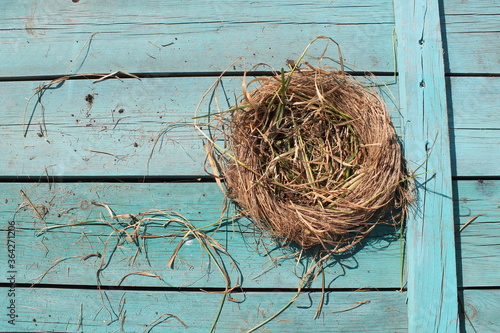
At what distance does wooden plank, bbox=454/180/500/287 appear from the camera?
1234 mm

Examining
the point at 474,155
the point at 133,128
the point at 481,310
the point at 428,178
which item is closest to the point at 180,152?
the point at 133,128

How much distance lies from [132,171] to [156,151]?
102 millimetres

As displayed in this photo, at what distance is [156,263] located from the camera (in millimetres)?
1247

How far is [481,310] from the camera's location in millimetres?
1232

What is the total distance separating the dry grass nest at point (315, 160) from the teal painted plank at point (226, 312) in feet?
0.64

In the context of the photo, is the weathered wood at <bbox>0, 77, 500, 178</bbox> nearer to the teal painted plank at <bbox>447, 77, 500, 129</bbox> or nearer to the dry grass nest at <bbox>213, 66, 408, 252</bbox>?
the teal painted plank at <bbox>447, 77, 500, 129</bbox>

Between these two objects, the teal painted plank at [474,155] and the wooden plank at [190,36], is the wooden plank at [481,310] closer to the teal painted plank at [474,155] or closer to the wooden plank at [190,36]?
the teal painted plank at [474,155]

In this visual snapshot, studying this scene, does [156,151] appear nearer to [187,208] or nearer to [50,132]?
[187,208]

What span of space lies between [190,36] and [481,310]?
130 cm

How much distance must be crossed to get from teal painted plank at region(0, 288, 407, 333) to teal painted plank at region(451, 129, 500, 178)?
0.46m

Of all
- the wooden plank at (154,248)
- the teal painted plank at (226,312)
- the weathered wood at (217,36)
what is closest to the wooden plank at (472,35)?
the weathered wood at (217,36)

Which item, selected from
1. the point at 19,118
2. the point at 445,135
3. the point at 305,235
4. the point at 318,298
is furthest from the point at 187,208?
the point at 445,135

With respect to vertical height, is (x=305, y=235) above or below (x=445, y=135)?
below

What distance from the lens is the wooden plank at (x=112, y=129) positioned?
126cm
